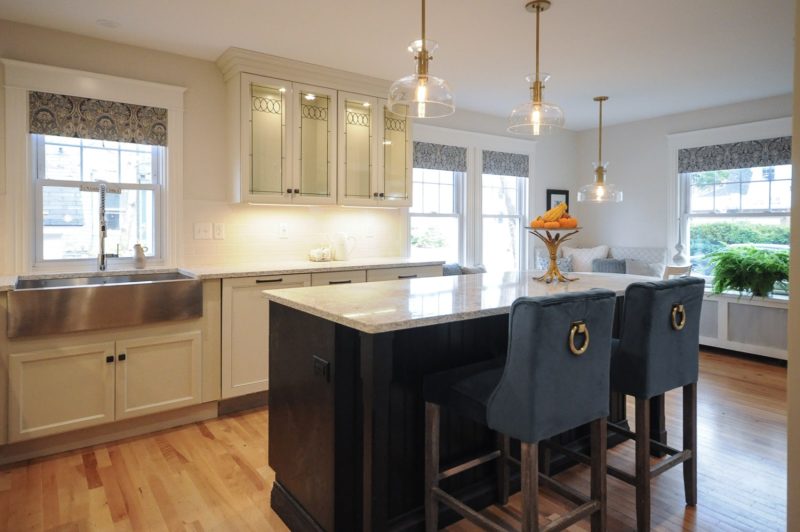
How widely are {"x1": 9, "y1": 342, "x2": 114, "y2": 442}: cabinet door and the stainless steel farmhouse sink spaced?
0.15m

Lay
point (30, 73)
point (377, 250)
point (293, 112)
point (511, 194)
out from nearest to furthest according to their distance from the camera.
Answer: point (30, 73)
point (293, 112)
point (377, 250)
point (511, 194)

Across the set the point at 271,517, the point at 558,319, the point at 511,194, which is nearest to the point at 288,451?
the point at 271,517

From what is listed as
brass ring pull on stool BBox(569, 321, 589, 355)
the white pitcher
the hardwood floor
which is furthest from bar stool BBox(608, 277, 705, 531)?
the white pitcher

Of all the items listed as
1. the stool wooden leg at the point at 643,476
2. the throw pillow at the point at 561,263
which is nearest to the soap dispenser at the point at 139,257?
the stool wooden leg at the point at 643,476

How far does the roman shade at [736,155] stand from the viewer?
487 cm

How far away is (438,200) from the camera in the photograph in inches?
211

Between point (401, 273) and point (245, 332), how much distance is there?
133 cm

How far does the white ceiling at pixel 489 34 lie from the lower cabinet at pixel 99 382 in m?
1.95

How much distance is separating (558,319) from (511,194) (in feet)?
15.2

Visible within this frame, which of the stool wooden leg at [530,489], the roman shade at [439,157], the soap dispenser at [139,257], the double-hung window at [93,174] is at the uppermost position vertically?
the roman shade at [439,157]

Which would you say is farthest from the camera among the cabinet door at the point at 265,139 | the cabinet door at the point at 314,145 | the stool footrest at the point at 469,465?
the cabinet door at the point at 314,145

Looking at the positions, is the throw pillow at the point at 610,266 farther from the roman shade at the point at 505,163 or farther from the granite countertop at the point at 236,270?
the granite countertop at the point at 236,270

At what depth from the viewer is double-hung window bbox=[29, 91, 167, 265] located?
328 cm

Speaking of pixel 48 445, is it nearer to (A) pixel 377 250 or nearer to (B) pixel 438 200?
(A) pixel 377 250
